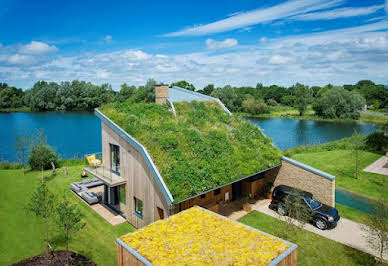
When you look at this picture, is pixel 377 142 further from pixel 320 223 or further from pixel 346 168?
pixel 320 223

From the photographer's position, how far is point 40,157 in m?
24.6

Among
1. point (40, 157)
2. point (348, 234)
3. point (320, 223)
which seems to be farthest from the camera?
point (40, 157)

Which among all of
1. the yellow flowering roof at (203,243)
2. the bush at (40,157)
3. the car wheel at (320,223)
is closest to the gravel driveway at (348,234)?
the car wheel at (320,223)

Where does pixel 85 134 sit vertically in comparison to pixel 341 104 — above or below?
below

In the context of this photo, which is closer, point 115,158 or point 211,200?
point 211,200

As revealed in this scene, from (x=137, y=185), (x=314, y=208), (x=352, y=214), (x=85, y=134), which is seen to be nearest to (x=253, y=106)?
(x=85, y=134)

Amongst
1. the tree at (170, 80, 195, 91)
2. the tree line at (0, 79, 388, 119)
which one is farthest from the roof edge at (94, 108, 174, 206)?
the tree at (170, 80, 195, 91)

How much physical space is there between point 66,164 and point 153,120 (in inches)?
640

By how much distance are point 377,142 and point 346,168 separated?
30.6ft

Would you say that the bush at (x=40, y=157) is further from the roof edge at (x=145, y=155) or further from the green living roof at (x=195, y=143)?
the roof edge at (x=145, y=155)

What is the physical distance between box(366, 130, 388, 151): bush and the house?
1982 cm

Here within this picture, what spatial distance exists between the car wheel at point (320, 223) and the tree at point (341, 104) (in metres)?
56.1

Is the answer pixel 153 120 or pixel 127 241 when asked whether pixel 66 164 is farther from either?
pixel 127 241

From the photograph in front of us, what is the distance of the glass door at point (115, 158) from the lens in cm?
1512
